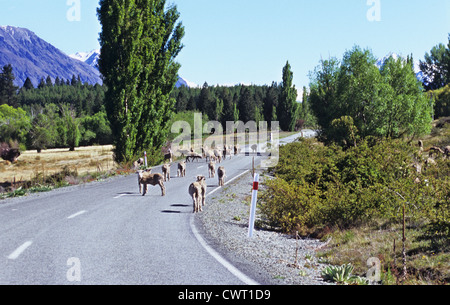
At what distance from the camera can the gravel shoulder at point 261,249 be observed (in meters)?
5.86

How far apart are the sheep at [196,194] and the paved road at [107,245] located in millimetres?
482

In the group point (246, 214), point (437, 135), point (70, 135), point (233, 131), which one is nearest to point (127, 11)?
point (246, 214)

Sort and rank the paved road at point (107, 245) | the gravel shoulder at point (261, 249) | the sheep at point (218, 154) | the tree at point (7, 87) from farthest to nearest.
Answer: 1. the tree at point (7, 87)
2. the sheep at point (218, 154)
3. the gravel shoulder at point (261, 249)
4. the paved road at point (107, 245)

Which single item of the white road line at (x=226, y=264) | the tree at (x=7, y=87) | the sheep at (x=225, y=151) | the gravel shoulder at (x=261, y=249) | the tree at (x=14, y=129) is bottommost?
the gravel shoulder at (x=261, y=249)

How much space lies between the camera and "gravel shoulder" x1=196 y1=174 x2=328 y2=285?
19.2 feet

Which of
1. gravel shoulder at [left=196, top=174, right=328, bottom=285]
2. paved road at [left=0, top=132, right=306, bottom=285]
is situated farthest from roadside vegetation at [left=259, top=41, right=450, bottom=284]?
paved road at [left=0, top=132, right=306, bottom=285]

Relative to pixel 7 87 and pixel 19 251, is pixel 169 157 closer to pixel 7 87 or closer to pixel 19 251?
pixel 19 251

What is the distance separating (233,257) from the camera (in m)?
6.82

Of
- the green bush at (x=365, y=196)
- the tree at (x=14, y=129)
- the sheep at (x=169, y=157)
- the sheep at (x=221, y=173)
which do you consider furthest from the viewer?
the tree at (x=14, y=129)

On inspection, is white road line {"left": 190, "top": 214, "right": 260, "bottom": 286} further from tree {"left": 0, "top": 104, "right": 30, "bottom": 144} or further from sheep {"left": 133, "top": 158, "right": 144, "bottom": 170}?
tree {"left": 0, "top": 104, "right": 30, "bottom": 144}

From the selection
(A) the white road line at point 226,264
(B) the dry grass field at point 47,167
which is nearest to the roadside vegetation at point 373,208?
(A) the white road line at point 226,264

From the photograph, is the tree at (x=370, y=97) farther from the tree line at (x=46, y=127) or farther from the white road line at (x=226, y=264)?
→ the tree line at (x=46, y=127)

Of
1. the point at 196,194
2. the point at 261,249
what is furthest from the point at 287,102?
the point at 261,249
